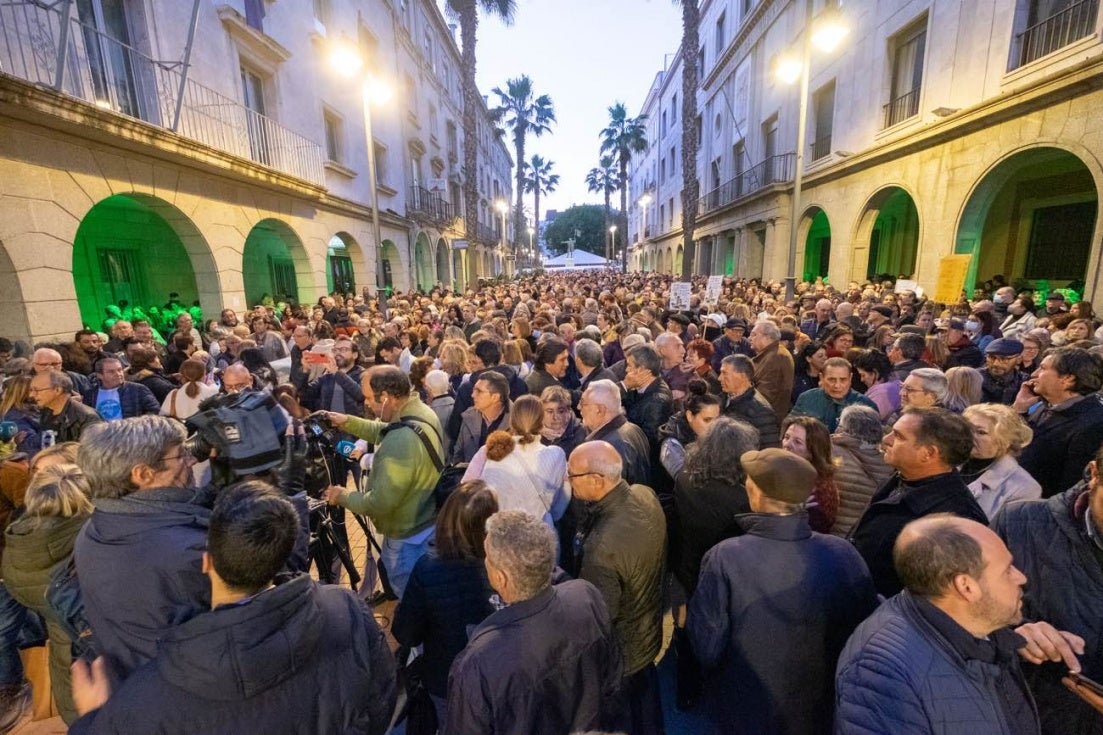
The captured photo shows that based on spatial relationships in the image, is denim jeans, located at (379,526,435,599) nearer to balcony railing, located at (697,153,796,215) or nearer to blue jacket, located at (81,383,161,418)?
blue jacket, located at (81,383,161,418)

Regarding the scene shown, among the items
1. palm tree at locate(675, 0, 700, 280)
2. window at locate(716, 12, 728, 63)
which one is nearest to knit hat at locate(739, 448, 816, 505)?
palm tree at locate(675, 0, 700, 280)

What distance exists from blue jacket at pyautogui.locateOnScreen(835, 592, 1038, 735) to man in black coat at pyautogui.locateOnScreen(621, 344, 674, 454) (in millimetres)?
2690

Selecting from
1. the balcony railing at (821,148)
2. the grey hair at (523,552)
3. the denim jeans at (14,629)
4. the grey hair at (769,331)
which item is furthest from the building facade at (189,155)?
the balcony railing at (821,148)

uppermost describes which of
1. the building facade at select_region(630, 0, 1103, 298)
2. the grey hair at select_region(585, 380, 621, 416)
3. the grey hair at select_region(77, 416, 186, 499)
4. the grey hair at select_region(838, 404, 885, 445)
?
the building facade at select_region(630, 0, 1103, 298)

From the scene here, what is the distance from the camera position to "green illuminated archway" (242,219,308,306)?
1352 centimetres

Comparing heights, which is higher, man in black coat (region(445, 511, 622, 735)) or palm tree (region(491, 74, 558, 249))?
palm tree (region(491, 74, 558, 249))

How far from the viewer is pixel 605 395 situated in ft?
11.1

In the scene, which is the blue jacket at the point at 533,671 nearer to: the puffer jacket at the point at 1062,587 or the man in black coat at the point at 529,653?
the man in black coat at the point at 529,653

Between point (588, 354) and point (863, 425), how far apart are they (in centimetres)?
247

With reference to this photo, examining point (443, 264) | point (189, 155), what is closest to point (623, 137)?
Result: point (443, 264)

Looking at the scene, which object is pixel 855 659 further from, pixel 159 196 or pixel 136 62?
pixel 136 62

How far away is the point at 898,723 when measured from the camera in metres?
1.42

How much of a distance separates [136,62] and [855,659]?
12.2m

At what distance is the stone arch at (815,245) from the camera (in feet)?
64.5
